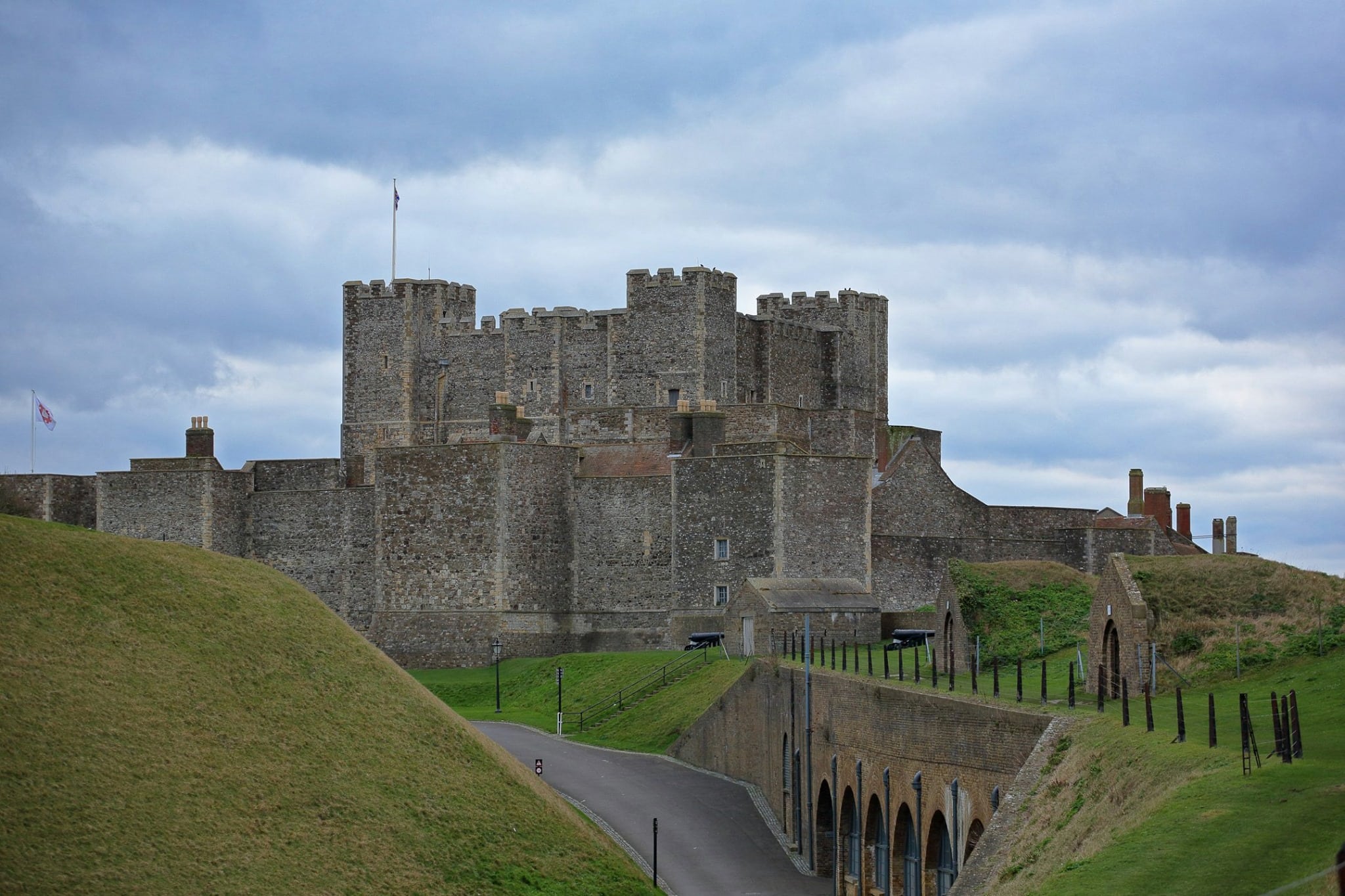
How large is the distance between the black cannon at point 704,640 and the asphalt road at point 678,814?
7569 mm

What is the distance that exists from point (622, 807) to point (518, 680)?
15772mm

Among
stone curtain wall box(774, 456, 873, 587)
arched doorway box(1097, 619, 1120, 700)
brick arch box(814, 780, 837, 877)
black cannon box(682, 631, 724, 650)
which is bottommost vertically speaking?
brick arch box(814, 780, 837, 877)

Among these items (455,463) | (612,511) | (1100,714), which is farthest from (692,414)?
(1100,714)

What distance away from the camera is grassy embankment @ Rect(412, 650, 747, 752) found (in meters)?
51.6

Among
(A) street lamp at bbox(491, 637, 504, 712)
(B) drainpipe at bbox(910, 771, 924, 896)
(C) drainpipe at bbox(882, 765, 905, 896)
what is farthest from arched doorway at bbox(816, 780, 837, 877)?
(A) street lamp at bbox(491, 637, 504, 712)

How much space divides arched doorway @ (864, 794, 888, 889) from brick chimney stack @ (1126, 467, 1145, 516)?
1551 inches

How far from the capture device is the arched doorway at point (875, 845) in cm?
3675

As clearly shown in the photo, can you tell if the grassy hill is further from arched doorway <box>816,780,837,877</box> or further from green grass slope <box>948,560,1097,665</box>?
arched doorway <box>816,780,837,877</box>

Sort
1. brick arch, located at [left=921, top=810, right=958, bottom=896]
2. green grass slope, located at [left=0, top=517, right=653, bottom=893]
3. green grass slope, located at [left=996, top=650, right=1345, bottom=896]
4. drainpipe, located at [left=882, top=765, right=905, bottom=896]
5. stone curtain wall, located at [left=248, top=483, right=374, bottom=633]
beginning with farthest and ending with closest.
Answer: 1. stone curtain wall, located at [left=248, top=483, right=374, bottom=633]
2. drainpipe, located at [left=882, top=765, right=905, bottom=896]
3. brick arch, located at [left=921, top=810, right=958, bottom=896]
4. green grass slope, located at [left=0, top=517, right=653, bottom=893]
5. green grass slope, located at [left=996, top=650, right=1345, bottom=896]

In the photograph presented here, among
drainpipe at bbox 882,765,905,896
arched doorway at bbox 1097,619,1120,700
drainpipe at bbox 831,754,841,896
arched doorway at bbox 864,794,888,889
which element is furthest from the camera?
drainpipe at bbox 831,754,841,896

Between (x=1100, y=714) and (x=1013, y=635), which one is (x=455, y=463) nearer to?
(x=1013, y=635)

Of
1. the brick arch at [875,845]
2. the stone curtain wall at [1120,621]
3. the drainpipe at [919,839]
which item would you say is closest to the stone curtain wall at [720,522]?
the brick arch at [875,845]

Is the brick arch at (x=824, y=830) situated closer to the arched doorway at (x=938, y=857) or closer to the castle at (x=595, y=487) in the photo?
the arched doorway at (x=938, y=857)

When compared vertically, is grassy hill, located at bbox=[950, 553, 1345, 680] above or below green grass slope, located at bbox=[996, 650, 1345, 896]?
above
